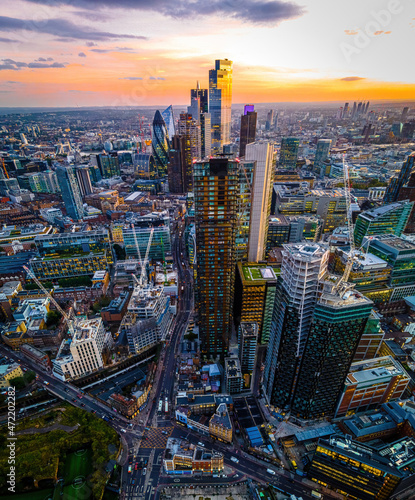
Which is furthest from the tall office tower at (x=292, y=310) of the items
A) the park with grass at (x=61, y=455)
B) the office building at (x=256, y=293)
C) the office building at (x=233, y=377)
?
the park with grass at (x=61, y=455)

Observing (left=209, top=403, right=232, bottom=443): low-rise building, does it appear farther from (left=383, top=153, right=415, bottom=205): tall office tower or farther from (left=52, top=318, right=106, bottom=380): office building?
(left=383, top=153, right=415, bottom=205): tall office tower

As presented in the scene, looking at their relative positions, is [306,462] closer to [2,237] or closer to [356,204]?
[356,204]

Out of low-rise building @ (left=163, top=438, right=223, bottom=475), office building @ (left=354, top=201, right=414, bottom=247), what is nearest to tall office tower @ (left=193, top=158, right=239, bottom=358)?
low-rise building @ (left=163, top=438, right=223, bottom=475)

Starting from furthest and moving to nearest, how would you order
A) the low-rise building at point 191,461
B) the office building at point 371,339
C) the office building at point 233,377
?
the office building at point 371,339
the office building at point 233,377
the low-rise building at point 191,461

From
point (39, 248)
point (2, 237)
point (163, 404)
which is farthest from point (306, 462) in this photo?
point (2, 237)

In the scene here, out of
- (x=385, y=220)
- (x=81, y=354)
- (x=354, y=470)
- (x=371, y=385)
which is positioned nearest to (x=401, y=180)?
(x=385, y=220)

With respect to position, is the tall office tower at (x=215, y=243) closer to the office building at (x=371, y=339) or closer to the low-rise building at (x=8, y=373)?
the office building at (x=371, y=339)
